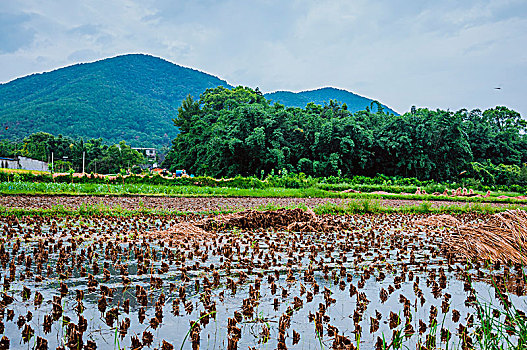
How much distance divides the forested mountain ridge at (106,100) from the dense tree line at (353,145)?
75.5 metres

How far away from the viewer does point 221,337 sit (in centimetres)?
296

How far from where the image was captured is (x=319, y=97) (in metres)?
138

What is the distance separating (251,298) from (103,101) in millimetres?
126855

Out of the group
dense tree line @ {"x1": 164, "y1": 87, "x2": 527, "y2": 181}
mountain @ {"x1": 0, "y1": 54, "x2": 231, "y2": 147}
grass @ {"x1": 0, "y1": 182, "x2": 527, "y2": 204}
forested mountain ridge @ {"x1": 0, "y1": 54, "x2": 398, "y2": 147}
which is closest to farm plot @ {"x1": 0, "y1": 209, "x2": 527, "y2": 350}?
grass @ {"x1": 0, "y1": 182, "x2": 527, "y2": 204}

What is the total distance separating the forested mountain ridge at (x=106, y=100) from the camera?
4099 inches

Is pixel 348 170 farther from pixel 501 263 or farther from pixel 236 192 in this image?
pixel 501 263

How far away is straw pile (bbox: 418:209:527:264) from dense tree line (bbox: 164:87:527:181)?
2759 cm

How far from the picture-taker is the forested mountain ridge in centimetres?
10412

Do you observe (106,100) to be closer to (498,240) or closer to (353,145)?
(353,145)

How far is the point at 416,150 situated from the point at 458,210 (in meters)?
21.7

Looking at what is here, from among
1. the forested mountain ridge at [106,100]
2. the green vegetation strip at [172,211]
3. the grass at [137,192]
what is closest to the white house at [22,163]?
the forested mountain ridge at [106,100]

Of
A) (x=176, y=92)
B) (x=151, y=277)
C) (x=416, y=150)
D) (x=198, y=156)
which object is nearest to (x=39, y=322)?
(x=151, y=277)

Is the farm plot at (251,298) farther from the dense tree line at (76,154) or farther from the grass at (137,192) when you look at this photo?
the dense tree line at (76,154)

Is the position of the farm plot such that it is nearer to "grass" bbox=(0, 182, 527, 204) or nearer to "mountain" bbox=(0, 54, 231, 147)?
"grass" bbox=(0, 182, 527, 204)
